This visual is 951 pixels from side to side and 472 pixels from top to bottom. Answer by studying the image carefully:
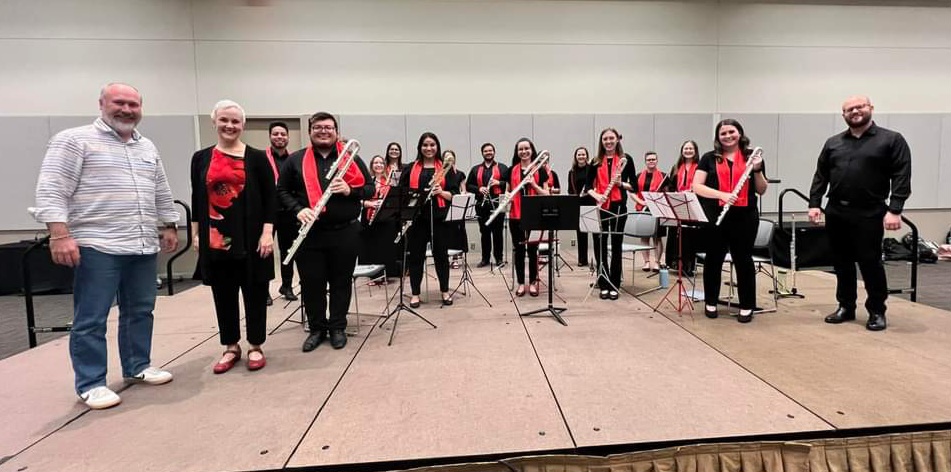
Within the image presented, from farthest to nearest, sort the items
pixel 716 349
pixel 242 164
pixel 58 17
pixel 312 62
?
pixel 312 62 < pixel 58 17 < pixel 716 349 < pixel 242 164

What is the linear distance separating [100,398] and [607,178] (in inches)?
170

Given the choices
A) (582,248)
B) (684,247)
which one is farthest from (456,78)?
(684,247)

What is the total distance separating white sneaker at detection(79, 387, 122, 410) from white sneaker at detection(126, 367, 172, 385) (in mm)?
238

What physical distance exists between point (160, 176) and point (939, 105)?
11.7 m

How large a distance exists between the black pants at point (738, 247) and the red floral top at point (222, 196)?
3.44 m

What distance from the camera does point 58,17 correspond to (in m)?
6.98

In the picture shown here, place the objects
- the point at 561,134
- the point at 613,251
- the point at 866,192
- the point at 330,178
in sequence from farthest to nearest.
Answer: the point at 561,134
the point at 613,251
the point at 866,192
the point at 330,178

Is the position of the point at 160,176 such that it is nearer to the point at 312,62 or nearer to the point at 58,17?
the point at 312,62

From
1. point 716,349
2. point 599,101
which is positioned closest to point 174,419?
point 716,349

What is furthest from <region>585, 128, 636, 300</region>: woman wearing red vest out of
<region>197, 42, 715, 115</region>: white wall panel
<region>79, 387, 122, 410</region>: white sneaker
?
<region>79, 387, 122, 410</region>: white sneaker

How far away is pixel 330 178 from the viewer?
3035 mm

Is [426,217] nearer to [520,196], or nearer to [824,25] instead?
[520,196]

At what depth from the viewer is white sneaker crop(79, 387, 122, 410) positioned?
2461mm

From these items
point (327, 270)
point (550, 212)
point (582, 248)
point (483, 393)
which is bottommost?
point (483, 393)
